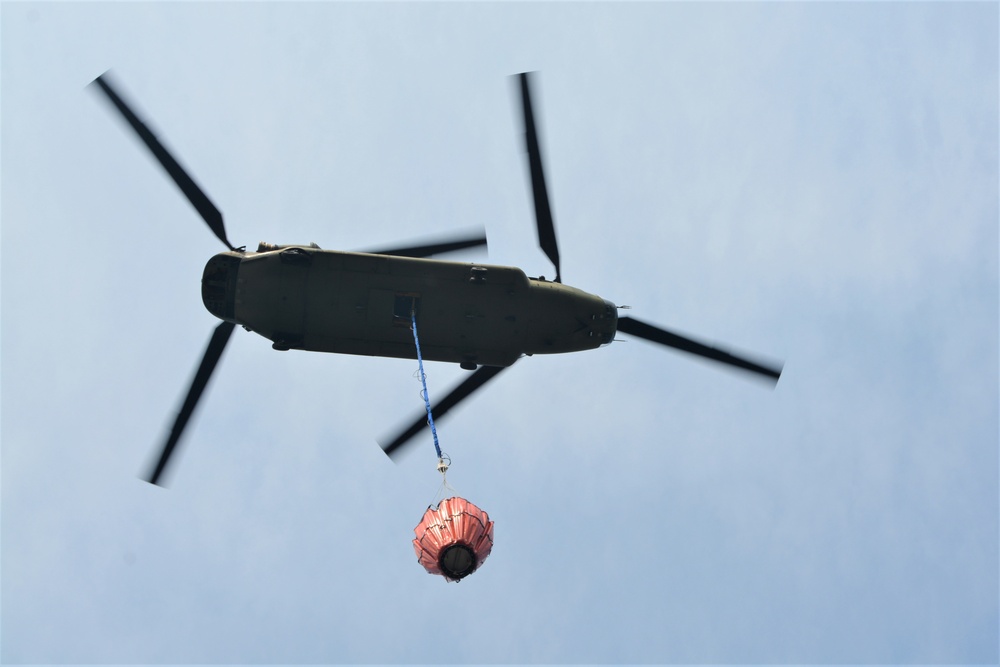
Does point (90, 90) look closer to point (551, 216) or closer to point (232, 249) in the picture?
point (232, 249)

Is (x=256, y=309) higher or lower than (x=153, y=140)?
lower

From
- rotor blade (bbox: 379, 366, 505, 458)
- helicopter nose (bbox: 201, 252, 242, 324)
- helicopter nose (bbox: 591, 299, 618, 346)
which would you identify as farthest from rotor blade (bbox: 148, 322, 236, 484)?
helicopter nose (bbox: 591, 299, 618, 346)

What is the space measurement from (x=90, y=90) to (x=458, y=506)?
29.4ft

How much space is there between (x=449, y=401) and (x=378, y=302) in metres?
2.47

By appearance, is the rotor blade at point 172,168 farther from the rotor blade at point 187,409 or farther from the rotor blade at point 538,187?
the rotor blade at point 538,187

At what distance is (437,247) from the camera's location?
13.8 m

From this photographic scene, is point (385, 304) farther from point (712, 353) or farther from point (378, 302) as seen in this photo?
point (712, 353)

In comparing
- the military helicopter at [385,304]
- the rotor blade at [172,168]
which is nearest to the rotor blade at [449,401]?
the military helicopter at [385,304]

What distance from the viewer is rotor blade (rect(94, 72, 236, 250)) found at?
41.2 ft

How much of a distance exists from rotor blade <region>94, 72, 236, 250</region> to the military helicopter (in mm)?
24

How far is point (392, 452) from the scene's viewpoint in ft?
48.2

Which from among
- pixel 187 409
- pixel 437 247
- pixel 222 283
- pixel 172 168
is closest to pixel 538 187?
pixel 437 247

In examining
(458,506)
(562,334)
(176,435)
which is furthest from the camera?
(562,334)

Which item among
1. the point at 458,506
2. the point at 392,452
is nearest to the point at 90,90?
the point at 392,452
